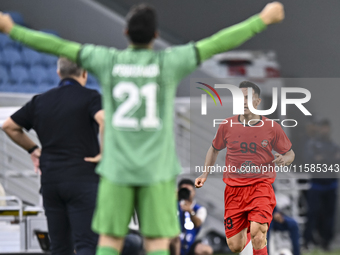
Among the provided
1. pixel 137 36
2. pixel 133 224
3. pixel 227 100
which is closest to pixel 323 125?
pixel 227 100

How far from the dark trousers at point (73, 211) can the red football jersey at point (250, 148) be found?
1442 millimetres

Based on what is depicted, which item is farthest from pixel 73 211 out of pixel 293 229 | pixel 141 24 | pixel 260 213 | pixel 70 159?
pixel 293 229

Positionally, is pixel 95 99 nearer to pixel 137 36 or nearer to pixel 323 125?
pixel 137 36

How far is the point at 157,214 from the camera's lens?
306 cm

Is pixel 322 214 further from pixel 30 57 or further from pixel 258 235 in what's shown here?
pixel 30 57

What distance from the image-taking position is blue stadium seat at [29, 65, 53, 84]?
9703 mm

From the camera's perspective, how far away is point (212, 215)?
8367mm

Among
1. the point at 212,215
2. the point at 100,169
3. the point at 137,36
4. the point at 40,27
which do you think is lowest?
the point at 212,215

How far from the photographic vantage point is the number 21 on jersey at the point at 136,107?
3.08 meters

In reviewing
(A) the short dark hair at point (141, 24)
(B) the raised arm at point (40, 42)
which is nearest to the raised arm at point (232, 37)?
(A) the short dark hair at point (141, 24)

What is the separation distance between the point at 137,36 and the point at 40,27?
26.8 feet

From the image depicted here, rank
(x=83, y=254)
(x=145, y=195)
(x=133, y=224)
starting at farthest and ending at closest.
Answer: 1. (x=133, y=224)
2. (x=83, y=254)
3. (x=145, y=195)

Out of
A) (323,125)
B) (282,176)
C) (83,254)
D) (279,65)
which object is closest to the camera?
(83,254)

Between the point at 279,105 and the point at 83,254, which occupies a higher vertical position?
the point at 279,105
